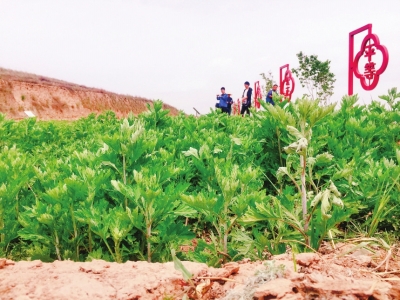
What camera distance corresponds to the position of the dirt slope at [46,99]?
43.1 meters

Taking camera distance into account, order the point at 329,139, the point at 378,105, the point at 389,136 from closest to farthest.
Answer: the point at 329,139 < the point at 389,136 < the point at 378,105

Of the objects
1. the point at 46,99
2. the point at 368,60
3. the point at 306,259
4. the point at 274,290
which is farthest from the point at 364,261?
the point at 46,99

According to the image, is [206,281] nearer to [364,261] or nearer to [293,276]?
[293,276]

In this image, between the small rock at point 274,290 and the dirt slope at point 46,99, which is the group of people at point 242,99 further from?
the dirt slope at point 46,99

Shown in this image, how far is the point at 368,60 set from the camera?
38.7 feet

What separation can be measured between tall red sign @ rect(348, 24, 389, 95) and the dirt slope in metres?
33.7

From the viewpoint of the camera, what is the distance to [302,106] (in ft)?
8.16

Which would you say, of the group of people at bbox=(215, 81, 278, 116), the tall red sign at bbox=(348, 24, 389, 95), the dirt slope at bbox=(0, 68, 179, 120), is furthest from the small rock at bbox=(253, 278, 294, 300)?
the dirt slope at bbox=(0, 68, 179, 120)

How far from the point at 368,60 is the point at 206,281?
11.8 meters

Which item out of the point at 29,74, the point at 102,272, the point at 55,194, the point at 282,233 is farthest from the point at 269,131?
the point at 29,74

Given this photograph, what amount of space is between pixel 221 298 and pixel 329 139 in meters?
3.01

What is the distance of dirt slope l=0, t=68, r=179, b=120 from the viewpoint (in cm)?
4312

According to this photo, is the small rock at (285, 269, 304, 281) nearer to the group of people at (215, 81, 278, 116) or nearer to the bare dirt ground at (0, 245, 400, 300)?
the bare dirt ground at (0, 245, 400, 300)

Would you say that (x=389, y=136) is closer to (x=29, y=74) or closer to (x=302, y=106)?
(x=302, y=106)
